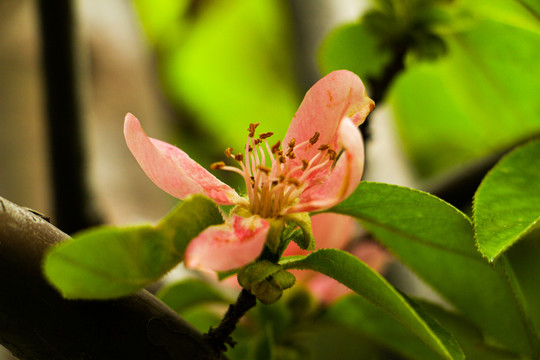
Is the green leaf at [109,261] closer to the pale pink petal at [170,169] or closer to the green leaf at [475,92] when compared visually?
the pale pink petal at [170,169]

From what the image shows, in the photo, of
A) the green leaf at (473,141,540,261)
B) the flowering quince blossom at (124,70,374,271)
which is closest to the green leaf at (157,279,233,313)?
the flowering quince blossom at (124,70,374,271)

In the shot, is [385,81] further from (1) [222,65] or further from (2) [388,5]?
(1) [222,65]

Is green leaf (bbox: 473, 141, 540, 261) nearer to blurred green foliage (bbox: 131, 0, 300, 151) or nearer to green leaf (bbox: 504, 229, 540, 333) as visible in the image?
green leaf (bbox: 504, 229, 540, 333)

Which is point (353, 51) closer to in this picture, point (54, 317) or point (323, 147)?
point (323, 147)

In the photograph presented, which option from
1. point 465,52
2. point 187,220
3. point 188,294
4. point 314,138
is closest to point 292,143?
point 314,138

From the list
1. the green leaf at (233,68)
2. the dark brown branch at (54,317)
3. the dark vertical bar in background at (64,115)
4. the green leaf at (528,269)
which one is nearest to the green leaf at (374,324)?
the green leaf at (528,269)
